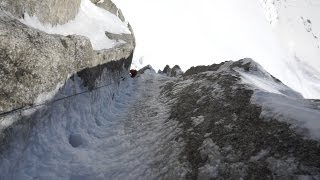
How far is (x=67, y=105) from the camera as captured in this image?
15219mm

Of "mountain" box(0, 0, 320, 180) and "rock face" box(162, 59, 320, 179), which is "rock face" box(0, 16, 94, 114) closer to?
"mountain" box(0, 0, 320, 180)

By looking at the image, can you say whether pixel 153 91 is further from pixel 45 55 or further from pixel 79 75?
pixel 45 55

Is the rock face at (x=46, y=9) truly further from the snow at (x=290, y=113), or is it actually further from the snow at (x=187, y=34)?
the snow at (x=187, y=34)

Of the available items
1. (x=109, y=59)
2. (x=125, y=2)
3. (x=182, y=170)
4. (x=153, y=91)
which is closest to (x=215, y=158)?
(x=182, y=170)

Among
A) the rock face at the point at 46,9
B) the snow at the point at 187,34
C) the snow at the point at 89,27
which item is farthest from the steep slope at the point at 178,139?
the snow at the point at 187,34

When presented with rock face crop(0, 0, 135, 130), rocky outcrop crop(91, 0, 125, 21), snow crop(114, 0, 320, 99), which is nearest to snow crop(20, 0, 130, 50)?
rock face crop(0, 0, 135, 130)

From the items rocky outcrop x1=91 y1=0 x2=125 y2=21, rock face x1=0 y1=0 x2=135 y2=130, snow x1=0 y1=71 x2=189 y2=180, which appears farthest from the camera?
rocky outcrop x1=91 y1=0 x2=125 y2=21

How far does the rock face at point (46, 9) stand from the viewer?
14.5 m

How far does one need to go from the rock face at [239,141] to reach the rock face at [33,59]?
4786 mm

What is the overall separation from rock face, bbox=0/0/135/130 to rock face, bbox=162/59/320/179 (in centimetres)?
479

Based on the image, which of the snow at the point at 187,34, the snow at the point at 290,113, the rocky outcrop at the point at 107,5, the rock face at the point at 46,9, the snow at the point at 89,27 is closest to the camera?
the snow at the point at 290,113

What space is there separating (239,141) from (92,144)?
227 inches

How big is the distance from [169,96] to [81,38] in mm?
6423

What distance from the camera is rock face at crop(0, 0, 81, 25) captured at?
14.5m
